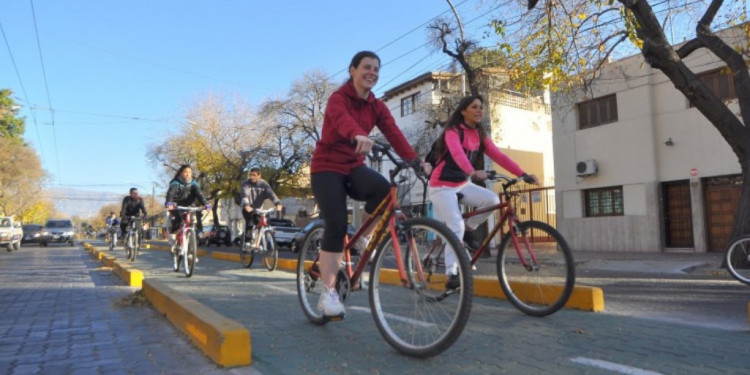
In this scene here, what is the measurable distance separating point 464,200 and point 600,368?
82.9 inches

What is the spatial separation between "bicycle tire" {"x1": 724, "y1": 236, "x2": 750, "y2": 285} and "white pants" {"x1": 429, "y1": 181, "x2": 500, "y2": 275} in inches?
212

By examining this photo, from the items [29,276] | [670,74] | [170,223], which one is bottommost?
[29,276]

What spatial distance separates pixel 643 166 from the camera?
57.6ft

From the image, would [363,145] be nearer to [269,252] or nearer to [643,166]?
[269,252]

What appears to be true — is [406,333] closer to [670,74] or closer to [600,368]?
[600,368]

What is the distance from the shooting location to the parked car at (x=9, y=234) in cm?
2424

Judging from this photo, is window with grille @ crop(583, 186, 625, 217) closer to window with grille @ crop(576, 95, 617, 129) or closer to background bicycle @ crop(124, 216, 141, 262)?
window with grille @ crop(576, 95, 617, 129)

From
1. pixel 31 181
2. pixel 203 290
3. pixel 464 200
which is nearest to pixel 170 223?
pixel 203 290

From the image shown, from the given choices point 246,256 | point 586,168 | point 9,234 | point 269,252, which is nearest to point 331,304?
point 269,252

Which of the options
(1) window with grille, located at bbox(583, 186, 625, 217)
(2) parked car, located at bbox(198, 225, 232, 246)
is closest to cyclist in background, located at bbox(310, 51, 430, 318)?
(1) window with grille, located at bbox(583, 186, 625, 217)

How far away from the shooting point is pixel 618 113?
722 inches

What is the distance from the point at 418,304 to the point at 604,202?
17.8 metres

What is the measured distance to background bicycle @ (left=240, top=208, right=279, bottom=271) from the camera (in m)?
9.22

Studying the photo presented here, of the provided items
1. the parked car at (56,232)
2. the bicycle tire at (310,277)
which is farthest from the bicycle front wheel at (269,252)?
the parked car at (56,232)
